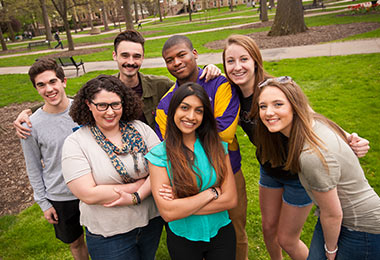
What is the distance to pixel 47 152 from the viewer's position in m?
2.66

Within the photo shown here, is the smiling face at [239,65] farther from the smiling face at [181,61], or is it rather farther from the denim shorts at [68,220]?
the denim shorts at [68,220]

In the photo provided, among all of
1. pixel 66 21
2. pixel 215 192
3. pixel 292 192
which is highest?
pixel 66 21

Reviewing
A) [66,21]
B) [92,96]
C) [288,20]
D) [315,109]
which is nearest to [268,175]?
[92,96]

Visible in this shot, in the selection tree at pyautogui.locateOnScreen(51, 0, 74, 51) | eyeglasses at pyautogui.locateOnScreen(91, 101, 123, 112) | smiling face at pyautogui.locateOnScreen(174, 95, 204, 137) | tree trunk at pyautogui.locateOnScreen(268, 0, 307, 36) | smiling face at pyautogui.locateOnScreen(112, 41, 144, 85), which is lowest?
smiling face at pyautogui.locateOnScreen(174, 95, 204, 137)

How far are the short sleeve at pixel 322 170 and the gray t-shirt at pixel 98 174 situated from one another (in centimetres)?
130

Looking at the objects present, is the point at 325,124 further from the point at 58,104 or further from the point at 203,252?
the point at 58,104

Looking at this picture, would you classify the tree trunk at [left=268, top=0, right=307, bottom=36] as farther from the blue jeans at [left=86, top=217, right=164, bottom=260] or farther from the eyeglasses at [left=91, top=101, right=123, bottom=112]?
the blue jeans at [left=86, top=217, right=164, bottom=260]

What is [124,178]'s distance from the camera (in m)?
2.26

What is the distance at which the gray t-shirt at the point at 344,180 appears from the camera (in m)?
1.85

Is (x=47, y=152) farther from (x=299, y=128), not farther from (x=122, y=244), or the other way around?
(x=299, y=128)

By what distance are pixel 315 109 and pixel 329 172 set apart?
5064 mm

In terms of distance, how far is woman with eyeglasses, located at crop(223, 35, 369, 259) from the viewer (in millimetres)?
2510

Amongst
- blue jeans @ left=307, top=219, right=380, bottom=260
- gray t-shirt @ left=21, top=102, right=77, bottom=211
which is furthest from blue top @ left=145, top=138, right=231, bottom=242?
gray t-shirt @ left=21, top=102, right=77, bottom=211

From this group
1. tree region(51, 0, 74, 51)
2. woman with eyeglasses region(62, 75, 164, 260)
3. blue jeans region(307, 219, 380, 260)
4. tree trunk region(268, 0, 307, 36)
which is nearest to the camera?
blue jeans region(307, 219, 380, 260)
